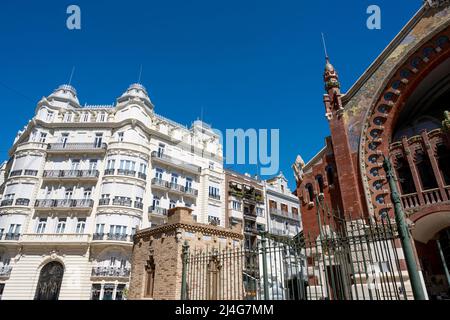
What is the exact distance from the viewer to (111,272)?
27922 millimetres

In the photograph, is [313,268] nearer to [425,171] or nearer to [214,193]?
[425,171]

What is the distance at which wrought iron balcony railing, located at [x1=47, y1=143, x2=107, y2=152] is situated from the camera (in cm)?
3300

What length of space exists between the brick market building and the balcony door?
76.1 ft

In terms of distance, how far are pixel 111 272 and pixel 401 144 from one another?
25.6 meters

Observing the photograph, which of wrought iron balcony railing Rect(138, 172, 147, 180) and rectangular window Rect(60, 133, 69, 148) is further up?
rectangular window Rect(60, 133, 69, 148)

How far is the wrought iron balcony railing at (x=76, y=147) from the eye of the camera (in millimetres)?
33000

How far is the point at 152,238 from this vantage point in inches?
555

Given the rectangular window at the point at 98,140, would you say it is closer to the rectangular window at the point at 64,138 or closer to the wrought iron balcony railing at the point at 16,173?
the rectangular window at the point at 64,138

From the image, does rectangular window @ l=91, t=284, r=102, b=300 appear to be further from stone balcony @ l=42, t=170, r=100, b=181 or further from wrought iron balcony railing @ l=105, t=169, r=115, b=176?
wrought iron balcony railing @ l=105, t=169, r=115, b=176

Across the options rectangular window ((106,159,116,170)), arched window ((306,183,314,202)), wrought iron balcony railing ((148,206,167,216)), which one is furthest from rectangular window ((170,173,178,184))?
arched window ((306,183,314,202))

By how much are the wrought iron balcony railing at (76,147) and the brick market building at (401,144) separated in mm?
22996
